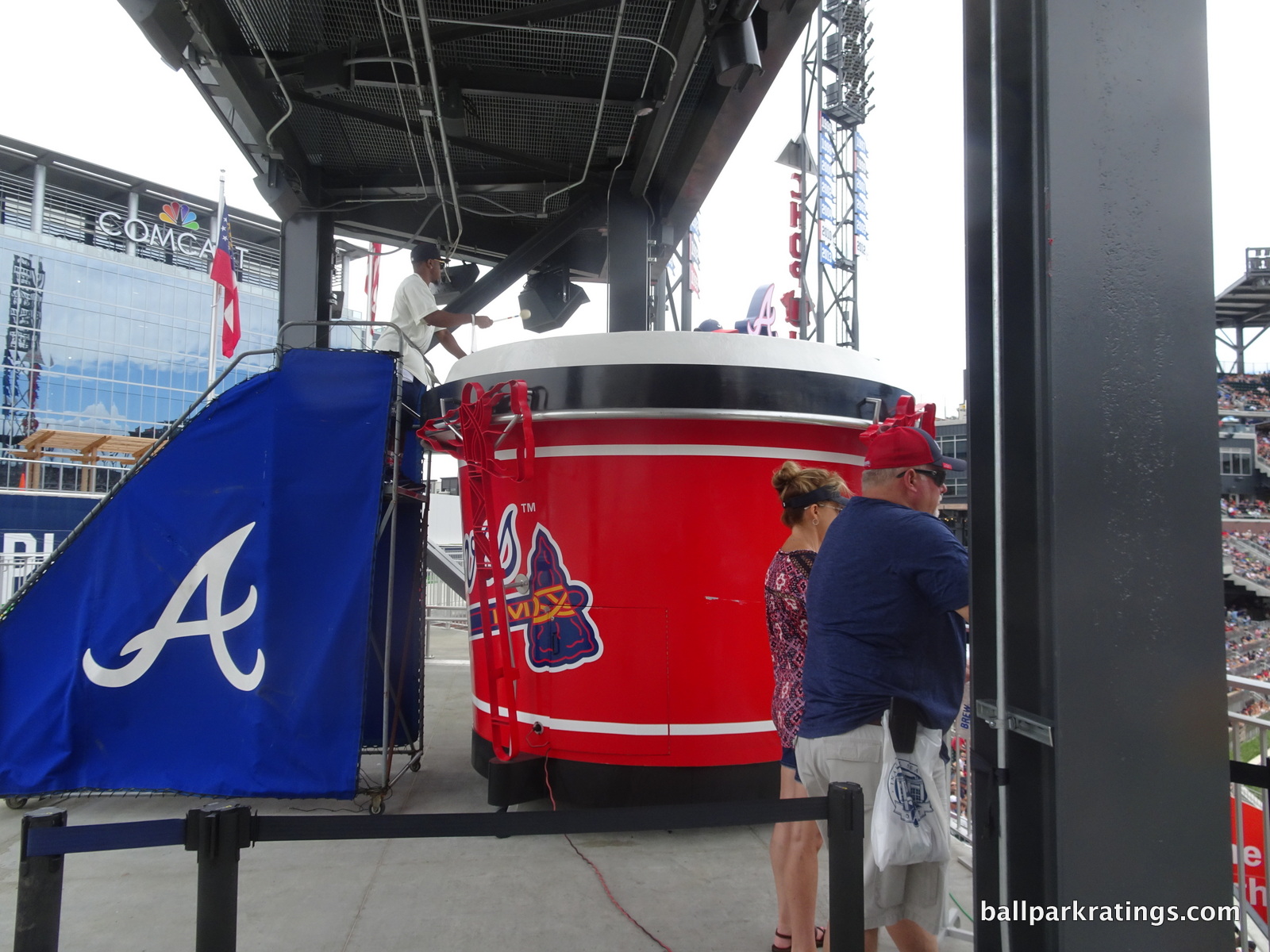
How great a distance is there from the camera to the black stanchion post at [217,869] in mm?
2148

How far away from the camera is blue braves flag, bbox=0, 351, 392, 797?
15.5 ft

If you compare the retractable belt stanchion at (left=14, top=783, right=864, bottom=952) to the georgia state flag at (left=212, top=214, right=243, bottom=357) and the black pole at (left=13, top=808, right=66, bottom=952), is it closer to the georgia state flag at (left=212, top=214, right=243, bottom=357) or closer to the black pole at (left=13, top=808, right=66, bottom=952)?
the black pole at (left=13, top=808, right=66, bottom=952)

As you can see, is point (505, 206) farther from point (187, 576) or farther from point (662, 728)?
point (662, 728)

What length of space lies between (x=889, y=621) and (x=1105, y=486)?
0.75 meters

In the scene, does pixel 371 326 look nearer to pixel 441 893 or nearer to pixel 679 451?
pixel 679 451

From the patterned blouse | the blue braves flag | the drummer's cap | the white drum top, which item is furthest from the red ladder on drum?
the patterned blouse

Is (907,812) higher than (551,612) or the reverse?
the reverse

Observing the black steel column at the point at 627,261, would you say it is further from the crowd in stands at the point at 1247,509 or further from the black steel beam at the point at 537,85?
the crowd in stands at the point at 1247,509

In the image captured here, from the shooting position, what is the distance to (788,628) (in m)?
3.23

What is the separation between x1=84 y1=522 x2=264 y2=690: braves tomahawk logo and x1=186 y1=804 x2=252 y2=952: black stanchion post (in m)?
2.82

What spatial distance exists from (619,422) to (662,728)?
1747 millimetres

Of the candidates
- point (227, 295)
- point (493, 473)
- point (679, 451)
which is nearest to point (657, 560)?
point (679, 451)

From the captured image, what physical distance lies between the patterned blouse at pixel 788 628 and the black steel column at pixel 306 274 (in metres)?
4.74

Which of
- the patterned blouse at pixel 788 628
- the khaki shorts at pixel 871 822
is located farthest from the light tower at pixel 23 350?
the khaki shorts at pixel 871 822
